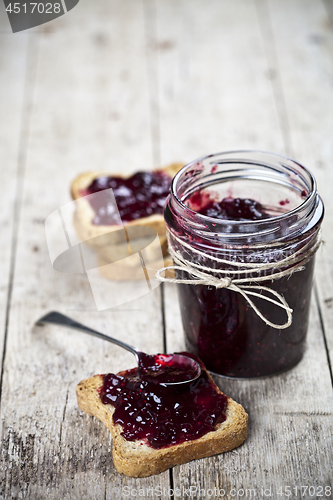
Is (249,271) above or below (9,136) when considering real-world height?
above

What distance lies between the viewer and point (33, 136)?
256cm

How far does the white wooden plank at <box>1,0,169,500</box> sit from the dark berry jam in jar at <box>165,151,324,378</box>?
0.99 feet

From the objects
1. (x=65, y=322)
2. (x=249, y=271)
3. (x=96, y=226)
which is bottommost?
(x=65, y=322)

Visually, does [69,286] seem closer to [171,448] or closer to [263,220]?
[171,448]

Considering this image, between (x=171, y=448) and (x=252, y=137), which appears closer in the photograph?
(x=171, y=448)

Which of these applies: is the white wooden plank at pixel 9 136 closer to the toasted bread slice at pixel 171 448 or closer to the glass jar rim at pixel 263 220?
the toasted bread slice at pixel 171 448

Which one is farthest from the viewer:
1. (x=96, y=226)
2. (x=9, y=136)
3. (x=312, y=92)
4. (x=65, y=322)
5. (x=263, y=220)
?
(x=312, y=92)

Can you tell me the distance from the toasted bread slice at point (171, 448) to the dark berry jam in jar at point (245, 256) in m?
0.18

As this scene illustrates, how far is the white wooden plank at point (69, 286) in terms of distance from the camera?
1.28m

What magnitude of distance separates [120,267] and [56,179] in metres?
0.70

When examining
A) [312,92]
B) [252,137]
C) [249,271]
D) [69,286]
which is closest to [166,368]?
[249,271]

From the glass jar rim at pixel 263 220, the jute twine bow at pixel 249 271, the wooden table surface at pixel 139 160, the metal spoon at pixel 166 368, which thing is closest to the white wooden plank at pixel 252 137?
the wooden table surface at pixel 139 160

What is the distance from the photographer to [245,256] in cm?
123

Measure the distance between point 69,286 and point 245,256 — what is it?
81cm
